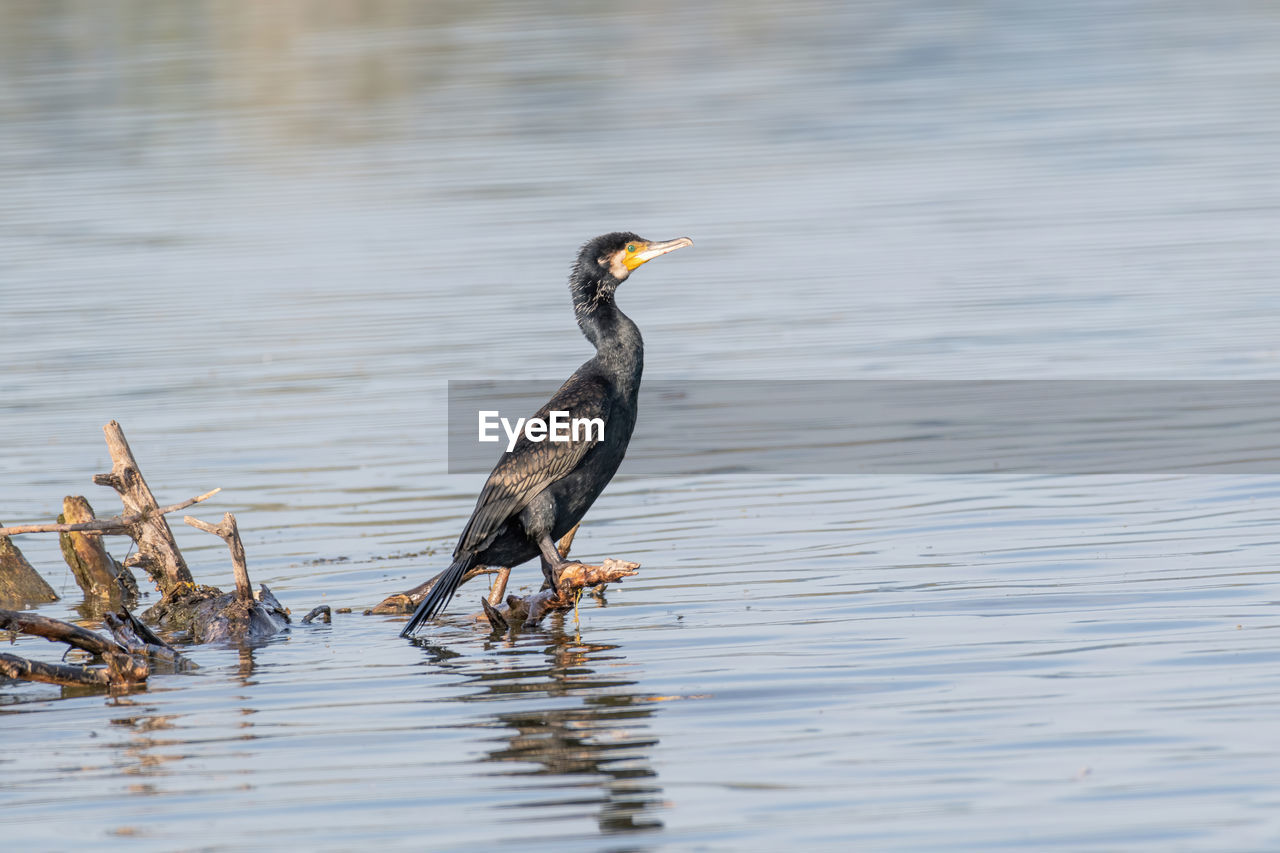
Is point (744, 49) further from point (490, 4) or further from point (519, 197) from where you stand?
point (519, 197)

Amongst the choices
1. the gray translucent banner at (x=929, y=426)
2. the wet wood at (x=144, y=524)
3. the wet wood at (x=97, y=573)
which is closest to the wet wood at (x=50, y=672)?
the wet wood at (x=144, y=524)

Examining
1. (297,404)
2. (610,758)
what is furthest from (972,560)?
(297,404)

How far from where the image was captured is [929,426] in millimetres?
12891

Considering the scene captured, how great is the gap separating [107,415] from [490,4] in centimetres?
3583

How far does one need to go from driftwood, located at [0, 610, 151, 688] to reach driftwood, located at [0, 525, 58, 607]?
2.10 metres

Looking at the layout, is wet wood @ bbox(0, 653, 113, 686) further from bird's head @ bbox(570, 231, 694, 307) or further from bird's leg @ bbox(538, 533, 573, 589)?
bird's head @ bbox(570, 231, 694, 307)

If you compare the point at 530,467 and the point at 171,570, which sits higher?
the point at 530,467

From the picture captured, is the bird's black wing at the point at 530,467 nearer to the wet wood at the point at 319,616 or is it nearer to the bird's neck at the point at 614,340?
the bird's neck at the point at 614,340

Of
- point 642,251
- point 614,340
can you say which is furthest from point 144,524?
point 642,251

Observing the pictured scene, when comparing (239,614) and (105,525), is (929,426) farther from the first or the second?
(105,525)

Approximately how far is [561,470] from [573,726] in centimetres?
177

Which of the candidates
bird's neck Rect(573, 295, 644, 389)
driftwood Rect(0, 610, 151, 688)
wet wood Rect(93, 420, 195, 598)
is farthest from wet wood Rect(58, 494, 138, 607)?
bird's neck Rect(573, 295, 644, 389)

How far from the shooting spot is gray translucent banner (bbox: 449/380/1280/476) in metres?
11.8

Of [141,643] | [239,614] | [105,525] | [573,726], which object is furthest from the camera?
[239,614]
